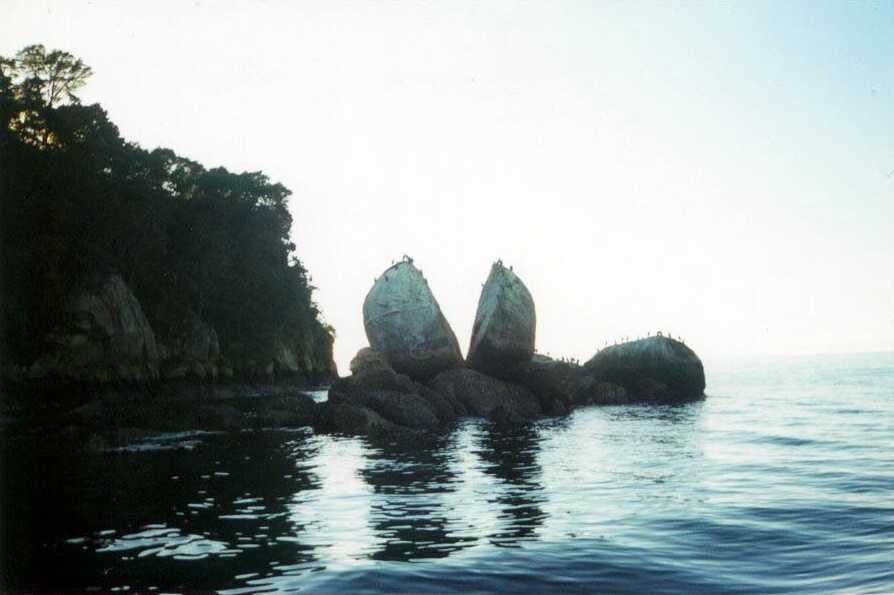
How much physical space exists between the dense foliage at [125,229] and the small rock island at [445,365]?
600 inches

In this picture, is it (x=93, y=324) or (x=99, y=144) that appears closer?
(x=93, y=324)

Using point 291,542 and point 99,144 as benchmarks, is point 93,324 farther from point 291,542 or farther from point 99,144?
point 291,542

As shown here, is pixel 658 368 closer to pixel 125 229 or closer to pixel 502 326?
pixel 502 326

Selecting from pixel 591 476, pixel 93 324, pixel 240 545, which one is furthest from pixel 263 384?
pixel 240 545

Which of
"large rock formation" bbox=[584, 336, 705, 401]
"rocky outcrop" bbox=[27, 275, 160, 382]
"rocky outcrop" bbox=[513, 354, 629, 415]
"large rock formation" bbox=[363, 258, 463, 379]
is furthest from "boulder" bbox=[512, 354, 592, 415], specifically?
"rocky outcrop" bbox=[27, 275, 160, 382]

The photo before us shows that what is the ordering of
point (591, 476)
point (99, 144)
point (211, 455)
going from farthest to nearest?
point (99, 144), point (211, 455), point (591, 476)

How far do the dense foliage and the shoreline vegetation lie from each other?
120 millimetres

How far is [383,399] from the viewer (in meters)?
25.0

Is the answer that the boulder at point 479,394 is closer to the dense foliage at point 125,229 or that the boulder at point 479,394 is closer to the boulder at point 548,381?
the boulder at point 548,381

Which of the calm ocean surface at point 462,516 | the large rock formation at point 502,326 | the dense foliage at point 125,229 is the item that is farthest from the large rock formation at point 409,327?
the dense foliage at point 125,229

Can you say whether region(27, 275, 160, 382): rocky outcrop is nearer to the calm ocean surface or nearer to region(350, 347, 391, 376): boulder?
region(350, 347, 391, 376): boulder

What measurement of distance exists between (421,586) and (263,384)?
56.1 meters

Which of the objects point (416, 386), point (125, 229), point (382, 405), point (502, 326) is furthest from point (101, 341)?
point (502, 326)

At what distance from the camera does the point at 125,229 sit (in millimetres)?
39750
